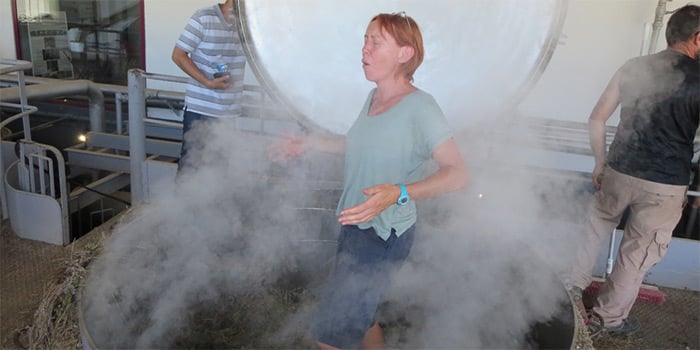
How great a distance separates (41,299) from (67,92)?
5.83ft

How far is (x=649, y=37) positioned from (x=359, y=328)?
8.25 feet

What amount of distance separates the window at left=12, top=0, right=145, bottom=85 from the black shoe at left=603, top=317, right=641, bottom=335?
140 inches

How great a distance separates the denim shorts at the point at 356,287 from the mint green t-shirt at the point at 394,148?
4 cm

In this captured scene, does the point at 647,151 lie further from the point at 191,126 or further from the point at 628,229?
the point at 191,126

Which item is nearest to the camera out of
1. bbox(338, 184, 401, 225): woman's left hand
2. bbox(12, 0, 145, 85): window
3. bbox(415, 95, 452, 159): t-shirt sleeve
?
bbox(338, 184, 401, 225): woman's left hand

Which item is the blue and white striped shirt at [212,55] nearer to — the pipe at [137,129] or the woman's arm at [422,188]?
the pipe at [137,129]

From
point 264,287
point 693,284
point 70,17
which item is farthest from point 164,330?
point 70,17

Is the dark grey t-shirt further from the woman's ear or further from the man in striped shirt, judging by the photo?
the man in striped shirt

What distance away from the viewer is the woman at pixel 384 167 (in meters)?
1.32

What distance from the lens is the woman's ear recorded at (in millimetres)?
1343

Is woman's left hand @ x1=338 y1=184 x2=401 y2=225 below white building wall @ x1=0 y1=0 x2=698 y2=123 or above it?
below

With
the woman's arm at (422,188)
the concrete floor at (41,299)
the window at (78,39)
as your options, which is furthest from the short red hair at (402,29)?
the window at (78,39)

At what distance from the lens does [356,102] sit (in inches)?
70.7

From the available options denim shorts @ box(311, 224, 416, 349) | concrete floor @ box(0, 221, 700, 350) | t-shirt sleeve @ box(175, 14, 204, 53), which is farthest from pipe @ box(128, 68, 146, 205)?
denim shorts @ box(311, 224, 416, 349)
